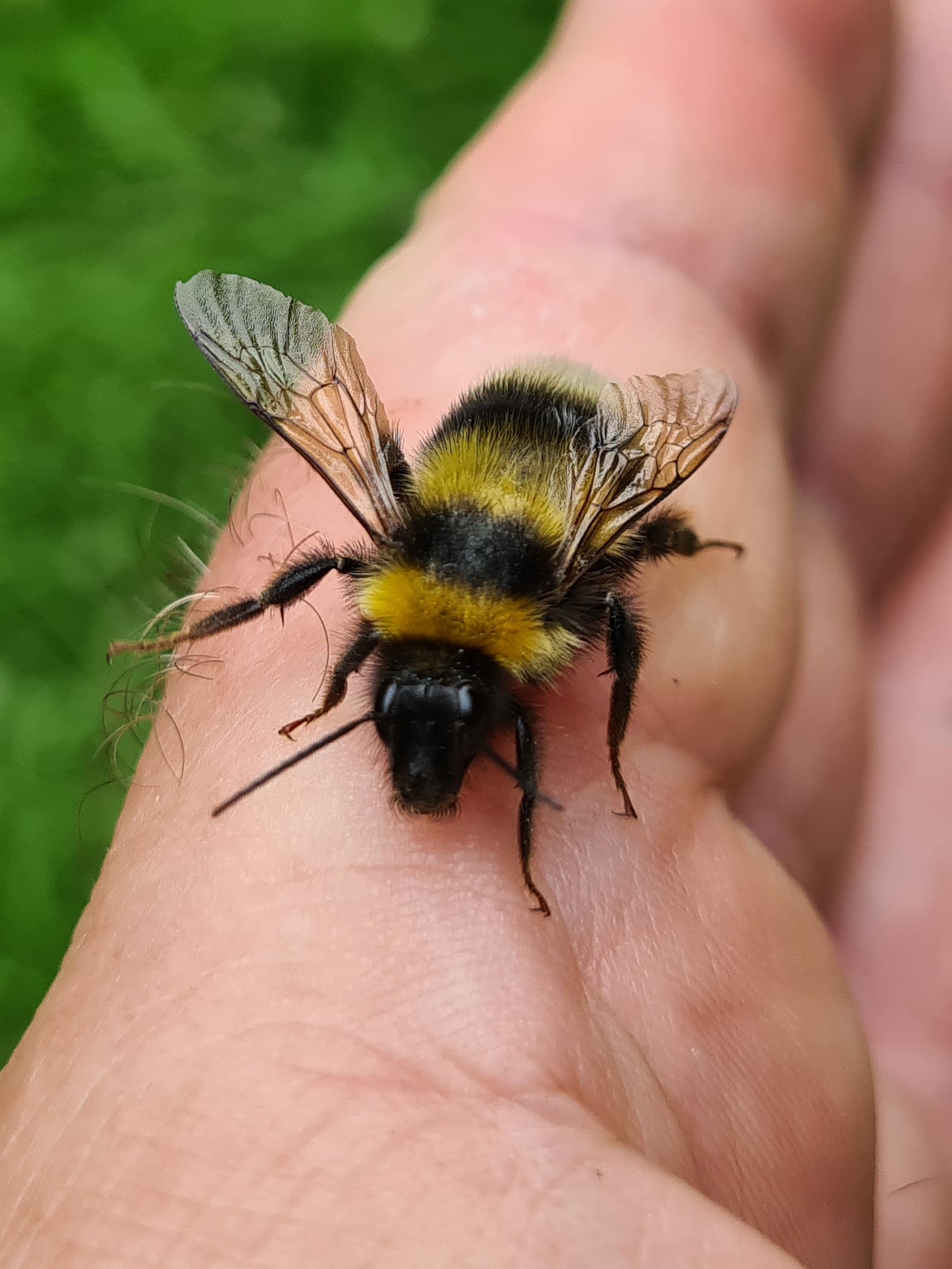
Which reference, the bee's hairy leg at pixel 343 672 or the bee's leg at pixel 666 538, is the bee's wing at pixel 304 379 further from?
the bee's leg at pixel 666 538

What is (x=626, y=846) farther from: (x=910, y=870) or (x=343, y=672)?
(x=910, y=870)

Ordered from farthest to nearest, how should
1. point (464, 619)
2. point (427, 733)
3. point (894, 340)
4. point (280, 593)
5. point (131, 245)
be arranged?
point (131, 245), point (894, 340), point (280, 593), point (464, 619), point (427, 733)

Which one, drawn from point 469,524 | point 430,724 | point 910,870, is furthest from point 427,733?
point 910,870

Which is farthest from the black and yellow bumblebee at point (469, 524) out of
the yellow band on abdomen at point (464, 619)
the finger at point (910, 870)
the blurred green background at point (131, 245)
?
the finger at point (910, 870)

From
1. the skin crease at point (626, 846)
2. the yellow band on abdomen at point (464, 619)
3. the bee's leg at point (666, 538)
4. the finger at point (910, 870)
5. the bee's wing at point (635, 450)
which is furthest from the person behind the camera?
the finger at point (910, 870)

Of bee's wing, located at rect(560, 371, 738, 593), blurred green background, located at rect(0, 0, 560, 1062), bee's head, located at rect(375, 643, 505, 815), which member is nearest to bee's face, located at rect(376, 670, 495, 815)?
bee's head, located at rect(375, 643, 505, 815)
